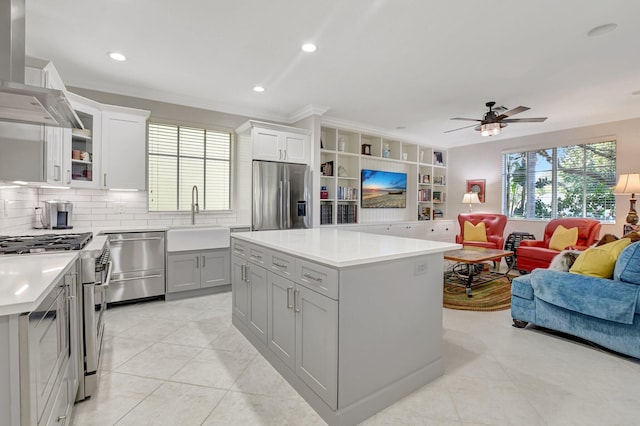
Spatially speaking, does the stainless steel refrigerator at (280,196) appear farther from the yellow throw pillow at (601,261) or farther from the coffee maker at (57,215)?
the yellow throw pillow at (601,261)

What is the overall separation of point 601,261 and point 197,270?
13.8ft

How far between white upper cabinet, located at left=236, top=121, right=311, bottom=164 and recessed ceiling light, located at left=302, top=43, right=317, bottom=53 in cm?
160

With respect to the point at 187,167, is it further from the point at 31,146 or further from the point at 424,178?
the point at 424,178

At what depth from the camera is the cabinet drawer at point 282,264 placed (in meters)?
2.02

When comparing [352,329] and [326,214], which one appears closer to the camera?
[352,329]

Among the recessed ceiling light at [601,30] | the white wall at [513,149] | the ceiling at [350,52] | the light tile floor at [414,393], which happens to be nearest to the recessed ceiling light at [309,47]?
the ceiling at [350,52]

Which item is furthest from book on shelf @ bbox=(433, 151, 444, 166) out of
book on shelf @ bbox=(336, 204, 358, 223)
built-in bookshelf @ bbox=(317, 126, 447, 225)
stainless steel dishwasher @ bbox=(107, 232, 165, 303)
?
stainless steel dishwasher @ bbox=(107, 232, 165, 303)

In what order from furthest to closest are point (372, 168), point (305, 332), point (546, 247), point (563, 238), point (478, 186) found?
1. point (478, 186)
2. point (372, 168)
3. point (546, 247)
4. point (563, 238)
5. point (305, 332)

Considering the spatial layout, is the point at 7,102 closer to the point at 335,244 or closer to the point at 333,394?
the point at 335,244

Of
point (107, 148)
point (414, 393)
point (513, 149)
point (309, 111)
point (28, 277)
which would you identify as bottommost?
point (414, 393)

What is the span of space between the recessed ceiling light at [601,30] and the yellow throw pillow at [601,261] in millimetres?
1796

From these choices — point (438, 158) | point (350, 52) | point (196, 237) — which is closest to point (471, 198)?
point (438, 158)

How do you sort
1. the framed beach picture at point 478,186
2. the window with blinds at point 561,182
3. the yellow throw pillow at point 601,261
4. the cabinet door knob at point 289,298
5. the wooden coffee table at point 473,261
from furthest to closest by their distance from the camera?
1. the framed beach picture at point 478,186
2. the window with blinds at point 561,182
3. the wooden coffee table at point 473,261
4. the yellow throw pillow at point 601,261
5. the cabinet door knob at point 289,298

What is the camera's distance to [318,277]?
178cm
